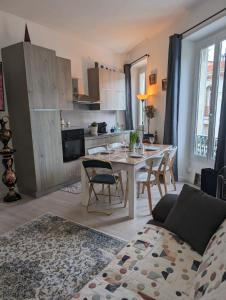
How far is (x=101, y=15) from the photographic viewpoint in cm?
366

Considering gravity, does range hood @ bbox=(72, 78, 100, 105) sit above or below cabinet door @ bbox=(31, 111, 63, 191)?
above

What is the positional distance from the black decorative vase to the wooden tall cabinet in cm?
24

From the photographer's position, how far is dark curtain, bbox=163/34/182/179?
383 centimetres

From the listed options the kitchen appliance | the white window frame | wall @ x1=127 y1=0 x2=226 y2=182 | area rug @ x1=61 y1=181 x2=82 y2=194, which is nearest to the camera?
wall @ x1=127 y1=0 x2=226 y2=182

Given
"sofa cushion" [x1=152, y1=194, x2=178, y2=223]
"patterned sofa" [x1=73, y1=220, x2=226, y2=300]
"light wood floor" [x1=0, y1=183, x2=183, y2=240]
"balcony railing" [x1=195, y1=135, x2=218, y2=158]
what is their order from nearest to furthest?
"patterned sofa" [x1=73, y1=220, x2=226, y2=300]
"sofa cushion" [x1=152, y1=194, x2=178, y2=223]
"light wood floor" [x1=0, y1=183, x2=183, y2=240]
"balcony railing" [x1=195, y1=135, x2=218, y2=158]

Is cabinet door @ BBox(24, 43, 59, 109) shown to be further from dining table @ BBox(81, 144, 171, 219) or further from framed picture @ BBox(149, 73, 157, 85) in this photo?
framed picture @ BBox(149, 73, 157, 85)

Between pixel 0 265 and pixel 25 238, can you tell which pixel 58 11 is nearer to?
pixel 25 238

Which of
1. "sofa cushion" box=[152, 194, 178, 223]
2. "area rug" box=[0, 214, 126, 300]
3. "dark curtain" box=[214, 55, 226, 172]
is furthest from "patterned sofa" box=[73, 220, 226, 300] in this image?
"dark curtain" box=[214, 55, 226, 172]

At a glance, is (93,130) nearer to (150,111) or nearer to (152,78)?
(150,111)

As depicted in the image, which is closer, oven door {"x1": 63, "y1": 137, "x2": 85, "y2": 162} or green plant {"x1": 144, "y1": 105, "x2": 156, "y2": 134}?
oven door {"x1": 63, "y1": 137, "x2": 85, "y2": 162}

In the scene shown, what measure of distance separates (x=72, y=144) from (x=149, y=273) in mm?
3222

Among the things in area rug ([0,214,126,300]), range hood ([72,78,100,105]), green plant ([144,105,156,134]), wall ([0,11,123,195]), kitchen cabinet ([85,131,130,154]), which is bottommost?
area rug ([0,214,126,300])

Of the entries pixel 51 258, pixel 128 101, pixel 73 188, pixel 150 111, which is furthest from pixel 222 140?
pixel 128 101

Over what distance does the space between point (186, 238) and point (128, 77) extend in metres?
4.97
